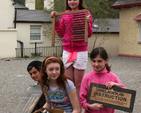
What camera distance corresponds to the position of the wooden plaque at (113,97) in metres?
2.85

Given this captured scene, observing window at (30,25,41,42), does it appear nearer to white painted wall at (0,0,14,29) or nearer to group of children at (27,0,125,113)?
white painted wall at (0,0,14,29)

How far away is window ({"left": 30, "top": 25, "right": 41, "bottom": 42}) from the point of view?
23.1 m

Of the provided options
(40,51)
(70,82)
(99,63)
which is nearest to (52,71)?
(70,82)

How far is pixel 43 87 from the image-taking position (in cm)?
328

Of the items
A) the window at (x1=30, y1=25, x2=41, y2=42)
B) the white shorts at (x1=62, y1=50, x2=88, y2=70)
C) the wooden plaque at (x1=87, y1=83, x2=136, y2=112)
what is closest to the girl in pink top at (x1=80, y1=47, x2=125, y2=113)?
the wooden plaque at (x1=87, y1=83, x2=136, y2=112)

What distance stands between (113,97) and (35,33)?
20.6m

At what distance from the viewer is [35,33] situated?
2312 centimetres

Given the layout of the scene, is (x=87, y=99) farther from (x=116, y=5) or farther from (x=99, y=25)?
(x=99, y=25)

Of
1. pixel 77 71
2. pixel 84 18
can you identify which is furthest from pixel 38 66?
pixel 84 18

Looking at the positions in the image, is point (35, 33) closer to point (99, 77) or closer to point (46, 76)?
point (46, 76)

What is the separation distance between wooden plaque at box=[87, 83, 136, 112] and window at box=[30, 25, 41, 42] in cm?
2028

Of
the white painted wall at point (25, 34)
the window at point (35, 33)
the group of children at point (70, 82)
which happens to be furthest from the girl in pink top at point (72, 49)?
the window at point (35, 33)

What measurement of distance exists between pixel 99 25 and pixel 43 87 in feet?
65.5

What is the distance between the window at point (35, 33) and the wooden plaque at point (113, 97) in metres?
20.3
